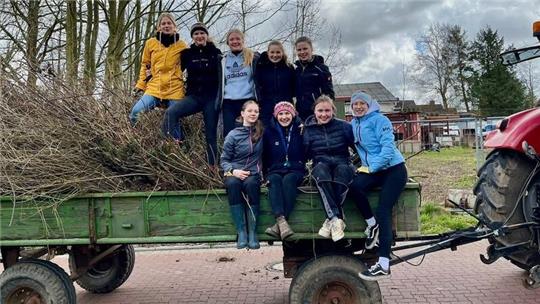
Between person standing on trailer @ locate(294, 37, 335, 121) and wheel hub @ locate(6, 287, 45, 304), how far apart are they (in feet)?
8.90

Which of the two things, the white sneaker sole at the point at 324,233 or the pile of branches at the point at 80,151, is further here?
the pile of branches at the point at 80,151

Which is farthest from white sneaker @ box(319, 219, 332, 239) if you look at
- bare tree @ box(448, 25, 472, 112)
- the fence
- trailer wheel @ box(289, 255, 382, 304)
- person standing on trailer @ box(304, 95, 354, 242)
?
bare tree @ box(448, 25, 472, 112)

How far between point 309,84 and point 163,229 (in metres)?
1.94

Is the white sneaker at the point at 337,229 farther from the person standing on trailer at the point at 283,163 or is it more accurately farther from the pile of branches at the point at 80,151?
the pile of branches at the point at 80,151

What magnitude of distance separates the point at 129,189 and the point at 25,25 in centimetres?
1056

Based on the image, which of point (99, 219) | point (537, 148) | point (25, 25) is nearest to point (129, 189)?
point (99, 219)

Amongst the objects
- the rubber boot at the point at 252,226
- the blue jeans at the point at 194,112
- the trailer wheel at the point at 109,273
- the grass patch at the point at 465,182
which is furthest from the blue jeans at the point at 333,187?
the grass patch at the point at 465,182

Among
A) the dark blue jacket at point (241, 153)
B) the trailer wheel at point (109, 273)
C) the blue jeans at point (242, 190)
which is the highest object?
the dark blue jacket at point (241, 153)

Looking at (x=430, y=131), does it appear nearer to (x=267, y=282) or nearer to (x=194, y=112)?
(x=267, y=282)

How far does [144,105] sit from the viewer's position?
497cm

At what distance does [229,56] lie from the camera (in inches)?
205

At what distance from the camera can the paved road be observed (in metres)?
5.34

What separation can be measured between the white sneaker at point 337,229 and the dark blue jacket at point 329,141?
505mm

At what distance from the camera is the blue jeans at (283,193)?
4019mm
